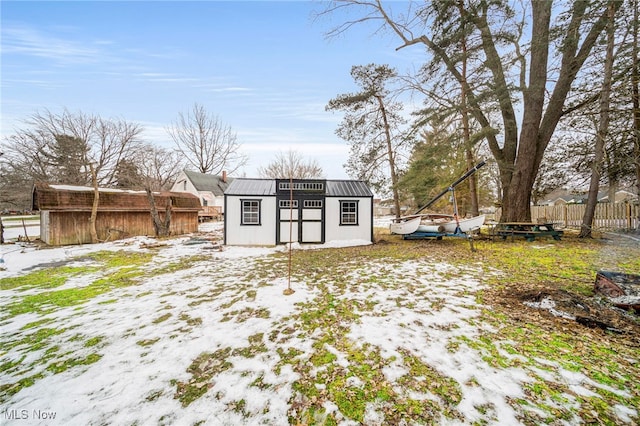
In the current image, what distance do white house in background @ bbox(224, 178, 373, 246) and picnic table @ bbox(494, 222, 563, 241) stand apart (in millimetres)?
5715

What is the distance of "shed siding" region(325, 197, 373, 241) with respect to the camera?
1141cm

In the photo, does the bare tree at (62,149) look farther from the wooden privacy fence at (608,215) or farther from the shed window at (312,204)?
the wooden privacy fence at (608,215)

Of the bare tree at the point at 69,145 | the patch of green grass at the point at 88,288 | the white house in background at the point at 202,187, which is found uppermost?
the bare tree at the point at 69,145

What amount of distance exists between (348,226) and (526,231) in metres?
7.61

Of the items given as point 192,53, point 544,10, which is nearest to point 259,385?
point 544,10

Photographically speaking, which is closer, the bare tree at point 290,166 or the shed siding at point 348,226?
the shed siding at point 348,226

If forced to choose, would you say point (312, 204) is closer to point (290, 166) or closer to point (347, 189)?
point (347, 189)

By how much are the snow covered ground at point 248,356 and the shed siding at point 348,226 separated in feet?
20.6

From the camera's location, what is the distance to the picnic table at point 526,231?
9.55 meters

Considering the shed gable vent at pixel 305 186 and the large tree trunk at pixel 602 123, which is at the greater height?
the large tree trunk at pixel 602 123

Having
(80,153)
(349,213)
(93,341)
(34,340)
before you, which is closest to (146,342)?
(93,341)

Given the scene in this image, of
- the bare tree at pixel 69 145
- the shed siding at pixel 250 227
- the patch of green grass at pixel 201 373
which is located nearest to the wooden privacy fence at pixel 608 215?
the shed siding at pixel 250 227

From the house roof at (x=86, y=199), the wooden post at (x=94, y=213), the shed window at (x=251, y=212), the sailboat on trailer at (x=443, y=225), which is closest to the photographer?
the sailboat on trailer at (x=443, y=225)

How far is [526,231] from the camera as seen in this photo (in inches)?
389
